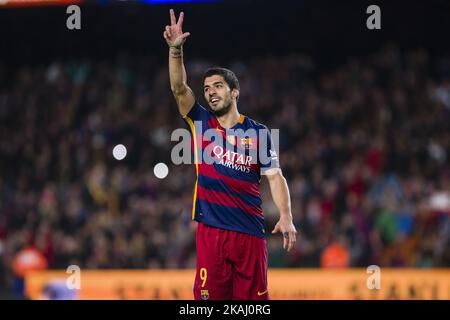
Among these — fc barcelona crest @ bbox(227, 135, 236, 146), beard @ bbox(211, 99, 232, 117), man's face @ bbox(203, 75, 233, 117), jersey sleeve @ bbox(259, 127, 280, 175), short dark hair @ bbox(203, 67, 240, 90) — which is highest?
short dark hair @ bbox(203, 67, 240, 90)

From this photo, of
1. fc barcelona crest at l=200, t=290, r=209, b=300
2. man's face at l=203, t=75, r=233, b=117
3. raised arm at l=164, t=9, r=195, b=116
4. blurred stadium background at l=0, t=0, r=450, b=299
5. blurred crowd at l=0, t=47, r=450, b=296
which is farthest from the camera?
blurred crowd at l=0, t=47, r=450, b=296

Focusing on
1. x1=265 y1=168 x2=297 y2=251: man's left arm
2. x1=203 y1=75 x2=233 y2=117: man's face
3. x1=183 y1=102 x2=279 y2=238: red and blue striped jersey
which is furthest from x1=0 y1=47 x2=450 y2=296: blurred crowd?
x1=203 y1=75 x2=233 y2=117: man's face

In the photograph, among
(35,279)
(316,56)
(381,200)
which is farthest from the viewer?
(316,56)

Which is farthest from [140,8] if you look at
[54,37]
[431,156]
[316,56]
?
[431,156]

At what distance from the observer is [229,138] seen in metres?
6.72

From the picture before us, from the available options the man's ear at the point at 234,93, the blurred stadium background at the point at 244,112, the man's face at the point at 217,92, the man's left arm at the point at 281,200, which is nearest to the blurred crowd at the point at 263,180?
the blurred stadium background at the point at 244,112

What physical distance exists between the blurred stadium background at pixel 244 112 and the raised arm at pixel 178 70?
7.32m

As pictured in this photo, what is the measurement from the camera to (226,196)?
260 inches

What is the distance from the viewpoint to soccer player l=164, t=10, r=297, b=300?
6496mm

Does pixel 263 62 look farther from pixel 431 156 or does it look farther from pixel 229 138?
pixel 229 138

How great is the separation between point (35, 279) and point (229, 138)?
8604 mm

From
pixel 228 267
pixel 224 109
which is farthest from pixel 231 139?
pixel 228 267

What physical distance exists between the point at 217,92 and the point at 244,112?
12.2m

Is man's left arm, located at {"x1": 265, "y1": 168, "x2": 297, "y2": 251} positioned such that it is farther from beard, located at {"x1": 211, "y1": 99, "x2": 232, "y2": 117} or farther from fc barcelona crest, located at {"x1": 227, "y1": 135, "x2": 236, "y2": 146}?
beard, located at {"x1": 211, "y1": 99, "x2": 232, "y2": 117}
